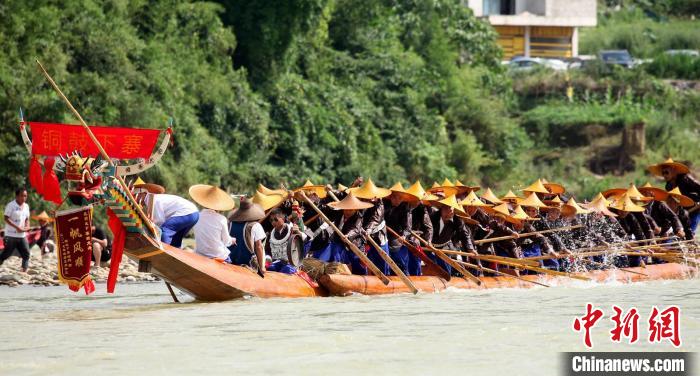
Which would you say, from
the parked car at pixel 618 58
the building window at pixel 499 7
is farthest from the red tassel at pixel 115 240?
the building window at pixel 499 7

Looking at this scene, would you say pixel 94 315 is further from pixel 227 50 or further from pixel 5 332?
pixel 227 50

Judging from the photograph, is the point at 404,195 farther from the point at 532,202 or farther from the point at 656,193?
the point at 656,193

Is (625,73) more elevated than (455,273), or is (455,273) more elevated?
(455,273)

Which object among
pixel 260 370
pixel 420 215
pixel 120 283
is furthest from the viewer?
pixel 120 283

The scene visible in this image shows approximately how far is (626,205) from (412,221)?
3.86 metres

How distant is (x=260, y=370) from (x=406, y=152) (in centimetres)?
2393

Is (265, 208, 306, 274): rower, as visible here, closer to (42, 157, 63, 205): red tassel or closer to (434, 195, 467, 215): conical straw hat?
(434, 195, 467, 215): conical straw hat

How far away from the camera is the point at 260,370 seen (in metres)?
10.1

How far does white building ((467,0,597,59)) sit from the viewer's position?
161ft

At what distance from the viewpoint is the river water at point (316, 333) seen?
34.0 feet

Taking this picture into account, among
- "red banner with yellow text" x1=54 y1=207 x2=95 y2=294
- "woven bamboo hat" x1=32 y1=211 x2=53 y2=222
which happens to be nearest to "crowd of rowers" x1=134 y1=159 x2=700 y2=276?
"red banner with yellow text" x1=54 y1=207 x2=95 y2=294

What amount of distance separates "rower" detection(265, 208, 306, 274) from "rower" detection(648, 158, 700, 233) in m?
6.90

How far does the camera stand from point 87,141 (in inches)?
514

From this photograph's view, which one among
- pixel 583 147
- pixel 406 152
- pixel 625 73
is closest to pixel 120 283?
pixel 406 152
